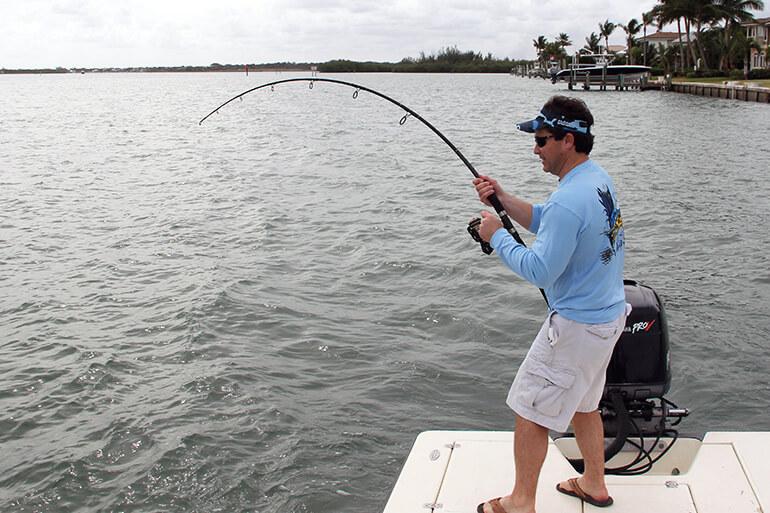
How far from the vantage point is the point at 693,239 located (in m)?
12.5

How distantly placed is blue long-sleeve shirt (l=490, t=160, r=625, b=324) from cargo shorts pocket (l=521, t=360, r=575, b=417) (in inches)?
9.3

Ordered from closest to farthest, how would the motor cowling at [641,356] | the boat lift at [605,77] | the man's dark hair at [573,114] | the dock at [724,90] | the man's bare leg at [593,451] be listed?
the man's dark hair at [573,114] → the man's bare leg at [593,451] → the motor cowling at [641,356] → the dock at [724,90] → the boat lift at [605,77]

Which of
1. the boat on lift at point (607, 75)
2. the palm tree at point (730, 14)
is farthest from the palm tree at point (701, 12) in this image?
the boat on lift at point (607, 75)

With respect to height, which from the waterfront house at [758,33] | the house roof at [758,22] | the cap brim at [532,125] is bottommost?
the cap brim at [532,125]

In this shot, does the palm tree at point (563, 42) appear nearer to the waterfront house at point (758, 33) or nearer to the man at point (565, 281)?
the waterfront house at point (758, 33)

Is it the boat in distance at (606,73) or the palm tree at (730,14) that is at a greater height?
the palm tree at (730,14)

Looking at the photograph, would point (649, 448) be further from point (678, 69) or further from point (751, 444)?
point (678, 69)

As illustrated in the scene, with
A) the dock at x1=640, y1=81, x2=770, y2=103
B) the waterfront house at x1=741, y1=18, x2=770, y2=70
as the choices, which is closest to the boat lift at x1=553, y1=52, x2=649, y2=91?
the dock at x1=640, y1=81, x2=770, y2=103

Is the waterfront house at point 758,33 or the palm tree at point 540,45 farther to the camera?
the palm tree at point 540,45

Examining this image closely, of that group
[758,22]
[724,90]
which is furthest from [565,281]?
[758,22]

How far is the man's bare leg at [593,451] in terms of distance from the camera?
11.9ft

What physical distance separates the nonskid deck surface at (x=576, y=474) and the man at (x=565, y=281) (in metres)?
0.26

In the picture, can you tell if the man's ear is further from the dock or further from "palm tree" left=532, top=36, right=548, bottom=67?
"palm tree" left=532, top=36, right=548, bottom=67

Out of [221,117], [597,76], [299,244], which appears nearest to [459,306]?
[299,244]
